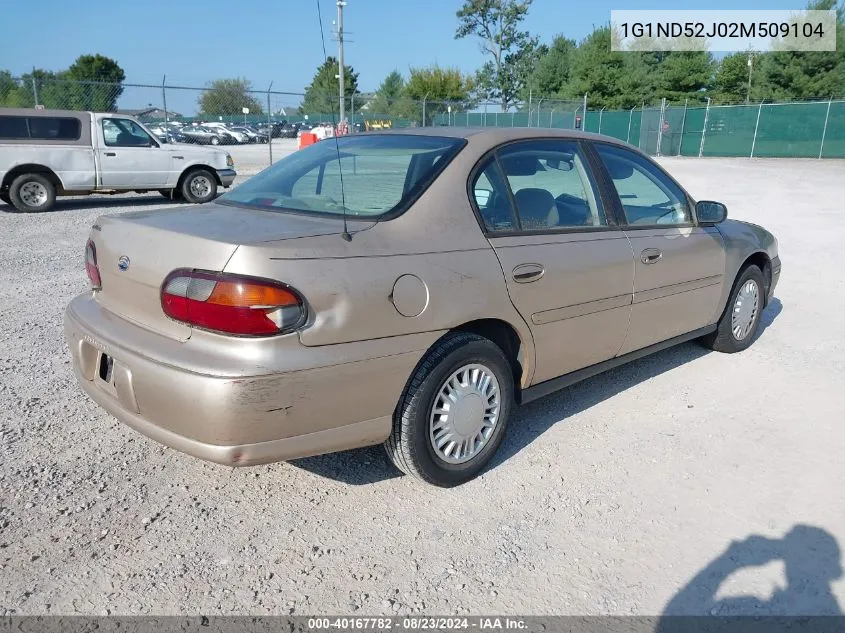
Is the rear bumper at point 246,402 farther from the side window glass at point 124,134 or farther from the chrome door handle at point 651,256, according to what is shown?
the side window glass at point 124,134

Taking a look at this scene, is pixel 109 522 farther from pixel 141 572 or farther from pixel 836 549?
pixel 836 549

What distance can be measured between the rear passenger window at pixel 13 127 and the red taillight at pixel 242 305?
11.4 m

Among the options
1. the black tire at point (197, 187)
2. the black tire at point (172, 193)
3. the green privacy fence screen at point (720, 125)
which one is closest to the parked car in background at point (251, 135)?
the green privacy fence screen at point (720, 125)

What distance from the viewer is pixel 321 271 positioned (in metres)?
2.54

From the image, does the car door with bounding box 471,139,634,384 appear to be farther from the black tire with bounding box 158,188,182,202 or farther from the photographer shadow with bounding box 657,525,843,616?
the black tire with bounding box 158,188,182,202

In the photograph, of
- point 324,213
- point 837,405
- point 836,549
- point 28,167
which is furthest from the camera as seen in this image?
point 28,167

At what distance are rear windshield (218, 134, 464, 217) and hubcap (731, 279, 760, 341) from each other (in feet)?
9.18

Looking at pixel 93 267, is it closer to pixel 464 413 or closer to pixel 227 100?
pixel 464 413

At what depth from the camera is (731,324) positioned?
4992mm

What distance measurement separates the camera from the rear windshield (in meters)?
3.10

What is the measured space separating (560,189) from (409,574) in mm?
2176

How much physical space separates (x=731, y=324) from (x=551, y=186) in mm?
2179

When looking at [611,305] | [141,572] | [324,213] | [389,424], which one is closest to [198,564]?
[141,572]

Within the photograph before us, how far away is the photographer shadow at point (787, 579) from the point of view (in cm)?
244
